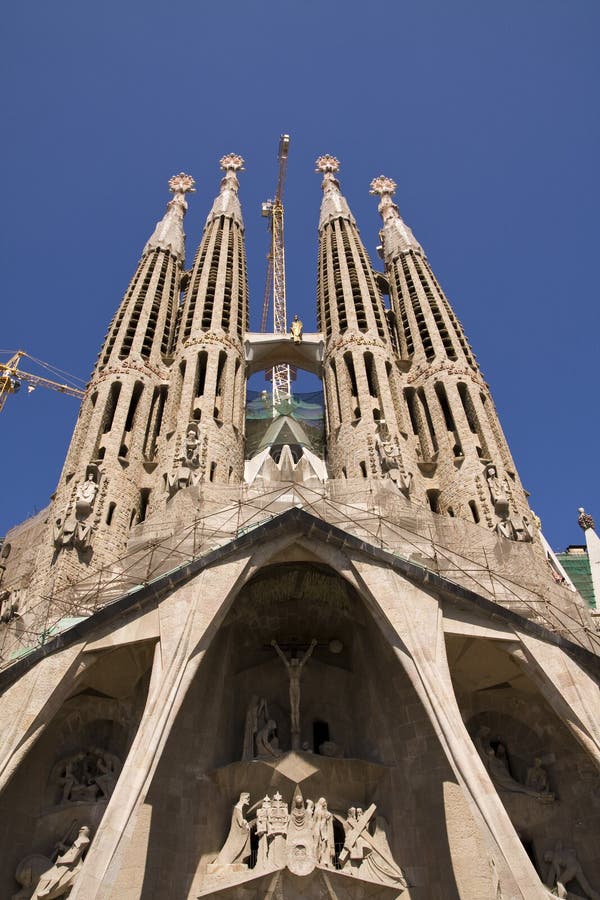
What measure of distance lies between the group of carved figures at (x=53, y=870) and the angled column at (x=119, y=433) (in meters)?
5.20

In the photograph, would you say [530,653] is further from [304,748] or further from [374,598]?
[304,748]

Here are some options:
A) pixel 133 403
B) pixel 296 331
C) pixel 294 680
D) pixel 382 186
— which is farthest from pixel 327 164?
pixel 294 680

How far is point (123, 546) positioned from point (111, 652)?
15.8 feet

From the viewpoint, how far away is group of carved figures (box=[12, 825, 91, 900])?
11609 millimetres

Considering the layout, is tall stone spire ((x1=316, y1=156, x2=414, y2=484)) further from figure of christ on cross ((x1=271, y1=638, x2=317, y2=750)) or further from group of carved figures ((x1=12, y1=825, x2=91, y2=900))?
group of carved figures ((x1=12, y1=825, x2=91, y2=900))

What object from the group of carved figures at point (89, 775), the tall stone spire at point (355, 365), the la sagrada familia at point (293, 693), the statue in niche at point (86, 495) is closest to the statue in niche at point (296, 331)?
the tall stone spire at point (355, 365)

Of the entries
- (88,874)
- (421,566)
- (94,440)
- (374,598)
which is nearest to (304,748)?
(374,598)

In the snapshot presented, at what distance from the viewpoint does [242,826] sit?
515 inches

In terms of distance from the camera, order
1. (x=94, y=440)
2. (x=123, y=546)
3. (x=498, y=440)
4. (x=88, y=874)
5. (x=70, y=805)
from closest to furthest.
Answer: (x=88, y=874), (x=70, y=805), (x=123, y=546), (x=94, y=440), (x=498, y=440)

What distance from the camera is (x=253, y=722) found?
14664 millimetres

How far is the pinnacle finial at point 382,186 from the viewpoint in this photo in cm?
3581

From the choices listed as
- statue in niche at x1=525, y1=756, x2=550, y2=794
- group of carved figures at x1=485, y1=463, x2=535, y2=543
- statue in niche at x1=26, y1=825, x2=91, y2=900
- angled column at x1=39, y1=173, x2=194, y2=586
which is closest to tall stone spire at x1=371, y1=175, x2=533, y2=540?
group of carved figures at x1=485, y1=463, x2=535, y2=543

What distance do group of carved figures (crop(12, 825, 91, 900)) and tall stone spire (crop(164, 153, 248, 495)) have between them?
7901 millimetres

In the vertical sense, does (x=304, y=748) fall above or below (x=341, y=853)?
above
